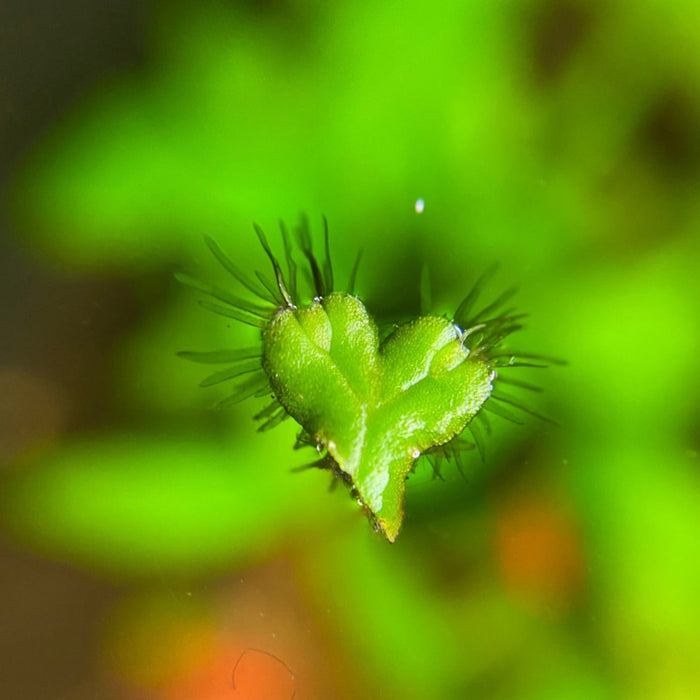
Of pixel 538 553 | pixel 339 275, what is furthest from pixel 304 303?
pixel 538 553

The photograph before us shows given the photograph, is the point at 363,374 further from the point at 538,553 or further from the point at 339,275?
the point at 538,553

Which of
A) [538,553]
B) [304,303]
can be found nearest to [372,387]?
[304,303]

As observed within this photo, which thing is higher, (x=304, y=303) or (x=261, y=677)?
(x=304, y=303)

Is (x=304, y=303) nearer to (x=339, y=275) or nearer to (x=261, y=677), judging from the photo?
(x=339, y=275)

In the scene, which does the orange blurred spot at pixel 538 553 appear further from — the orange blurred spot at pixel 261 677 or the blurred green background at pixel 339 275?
the orange blurred spot at pixel 261 677

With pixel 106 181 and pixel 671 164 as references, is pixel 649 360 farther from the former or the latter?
pixel 106 181

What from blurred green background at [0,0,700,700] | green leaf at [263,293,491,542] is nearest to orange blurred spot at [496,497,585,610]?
blurred green background at [0,0,700,700]

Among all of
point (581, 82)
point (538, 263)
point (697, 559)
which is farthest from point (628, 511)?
A: point (581, 82)

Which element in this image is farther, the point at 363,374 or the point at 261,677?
the point at 261,677
